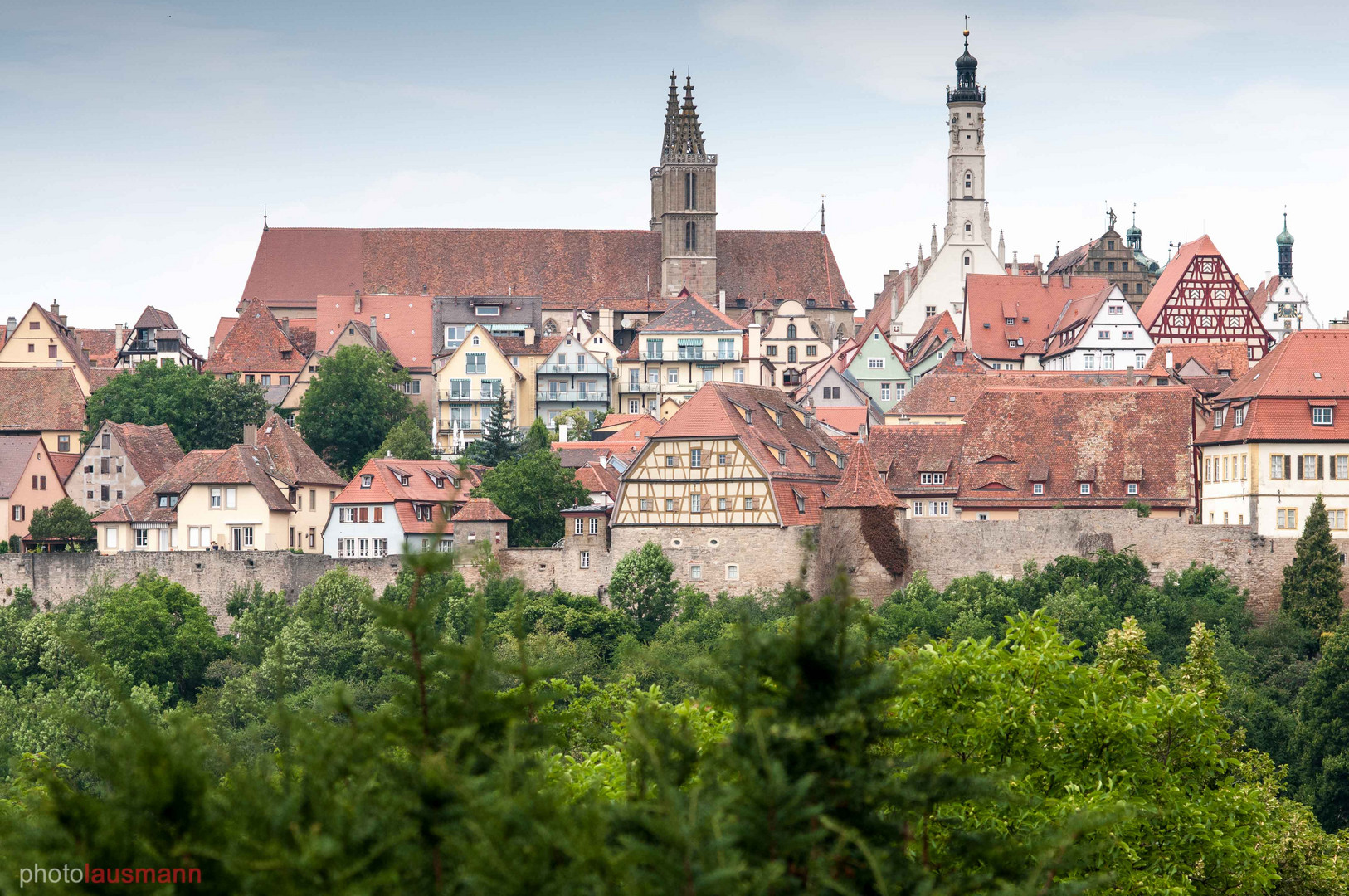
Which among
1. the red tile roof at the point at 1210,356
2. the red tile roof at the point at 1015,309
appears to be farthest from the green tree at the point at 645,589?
the red tile roof at the point at 1015,309

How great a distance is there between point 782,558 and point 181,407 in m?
32.8

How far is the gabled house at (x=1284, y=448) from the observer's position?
6250 centimetres

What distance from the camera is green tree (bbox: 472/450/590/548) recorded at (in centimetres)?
7169

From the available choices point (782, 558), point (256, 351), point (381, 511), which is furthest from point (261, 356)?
point (782, 558)

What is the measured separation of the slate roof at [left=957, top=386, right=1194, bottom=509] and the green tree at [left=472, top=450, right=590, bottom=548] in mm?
14016

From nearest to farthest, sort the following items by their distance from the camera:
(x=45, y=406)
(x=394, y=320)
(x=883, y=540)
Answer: (x=883, y=540) → (x=45, y=406) → (x=394, y=320)

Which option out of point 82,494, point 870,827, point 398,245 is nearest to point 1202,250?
point 398,245

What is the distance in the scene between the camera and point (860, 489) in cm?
6356

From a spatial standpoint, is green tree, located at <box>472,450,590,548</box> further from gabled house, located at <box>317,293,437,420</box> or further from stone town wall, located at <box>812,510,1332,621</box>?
gabled house, located at <box>317,293,437,420</box>

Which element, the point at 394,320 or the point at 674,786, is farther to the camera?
the point at 394,320

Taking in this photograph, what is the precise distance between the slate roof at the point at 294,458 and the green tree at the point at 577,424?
47.6ft

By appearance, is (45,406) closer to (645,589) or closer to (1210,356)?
(645,589)

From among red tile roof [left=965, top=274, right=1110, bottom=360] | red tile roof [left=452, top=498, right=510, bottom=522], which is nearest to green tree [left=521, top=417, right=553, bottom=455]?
red tile roof [left=452, top=498, right=510, bottom=522]

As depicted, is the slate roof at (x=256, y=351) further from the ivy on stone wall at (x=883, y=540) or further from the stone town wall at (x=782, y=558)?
the ivy on stone wall at (x=883, y=540)
